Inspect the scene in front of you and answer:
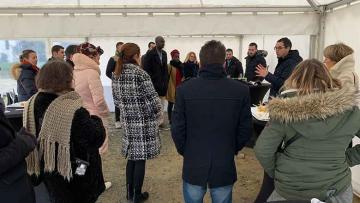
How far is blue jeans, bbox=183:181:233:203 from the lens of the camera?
181 cm

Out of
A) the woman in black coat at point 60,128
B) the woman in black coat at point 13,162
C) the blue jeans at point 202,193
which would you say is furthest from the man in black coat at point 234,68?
the woman in black coat at point 13,162

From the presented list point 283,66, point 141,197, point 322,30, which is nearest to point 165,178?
point 141,197

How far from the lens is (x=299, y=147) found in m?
1.42

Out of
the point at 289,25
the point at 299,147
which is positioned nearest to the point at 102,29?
the point at 289,25

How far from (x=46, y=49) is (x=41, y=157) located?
4752mm

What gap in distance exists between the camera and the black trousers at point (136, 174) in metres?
2.57

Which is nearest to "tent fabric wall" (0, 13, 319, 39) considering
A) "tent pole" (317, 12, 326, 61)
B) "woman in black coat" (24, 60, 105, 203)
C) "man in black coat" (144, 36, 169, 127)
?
"tent pole" (317, 12, 326, 61)

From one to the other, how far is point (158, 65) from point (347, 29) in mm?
2514

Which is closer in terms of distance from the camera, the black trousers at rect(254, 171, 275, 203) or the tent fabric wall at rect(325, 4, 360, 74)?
the black trousers at rect(254, 171, 275, 203)

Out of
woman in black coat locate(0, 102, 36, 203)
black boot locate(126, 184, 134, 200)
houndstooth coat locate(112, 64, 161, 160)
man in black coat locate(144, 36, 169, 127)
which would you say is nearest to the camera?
woman in black coat locate(0, 102, 36, 203)

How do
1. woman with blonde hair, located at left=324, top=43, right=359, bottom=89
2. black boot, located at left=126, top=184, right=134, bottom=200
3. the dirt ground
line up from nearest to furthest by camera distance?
woman with blonde hair, located at left=324, top=43, right=359, bottom=89, black boot, located at left=126, top=184, right=134, bottom=200, the dirt ground

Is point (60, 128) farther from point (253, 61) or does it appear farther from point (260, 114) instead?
point (253, 61)

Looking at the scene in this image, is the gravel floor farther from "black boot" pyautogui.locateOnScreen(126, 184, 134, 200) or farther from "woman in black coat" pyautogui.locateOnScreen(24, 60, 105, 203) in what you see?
"woman in black coat" pyautogui.locateOnScreen(24, 60, 105, 203)

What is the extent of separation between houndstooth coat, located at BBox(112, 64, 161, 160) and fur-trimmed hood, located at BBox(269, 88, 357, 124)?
1198mm
